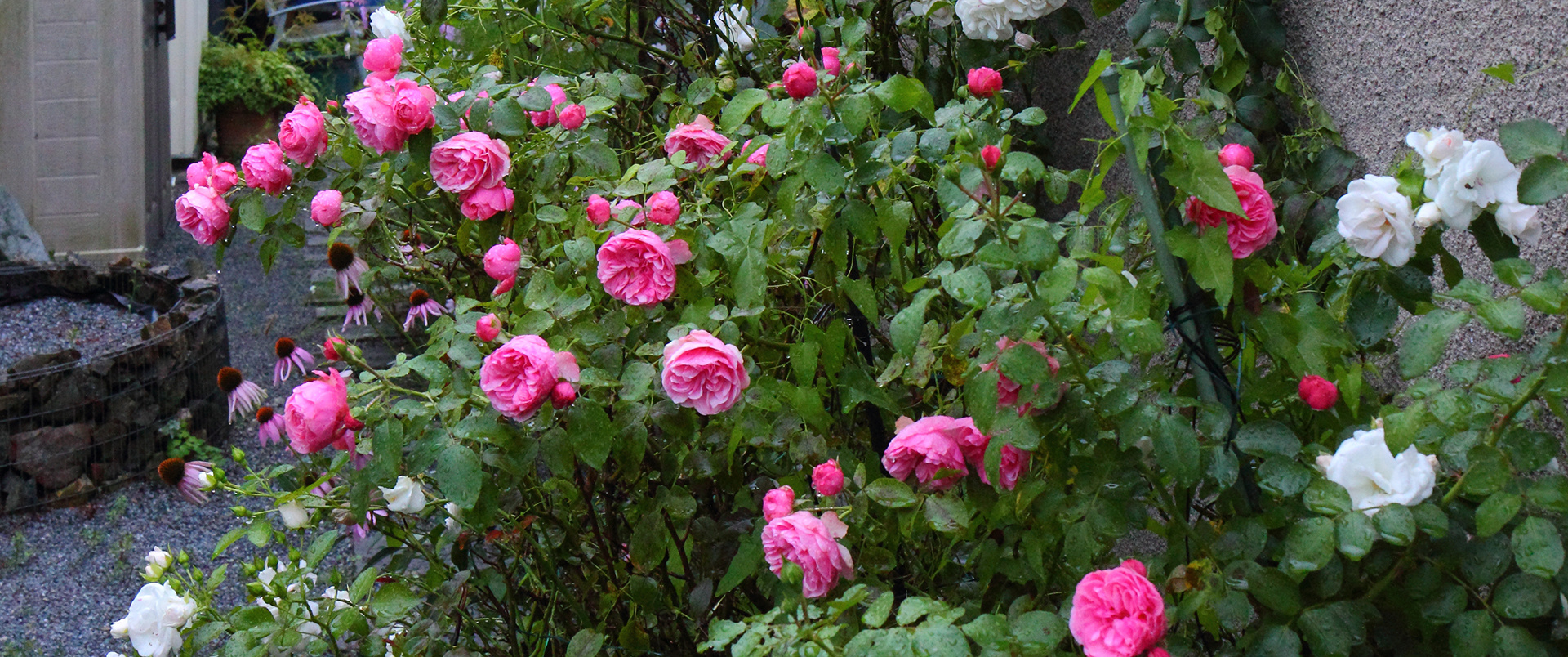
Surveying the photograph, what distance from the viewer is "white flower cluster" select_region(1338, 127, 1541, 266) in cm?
74

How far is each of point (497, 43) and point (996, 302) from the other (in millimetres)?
1162

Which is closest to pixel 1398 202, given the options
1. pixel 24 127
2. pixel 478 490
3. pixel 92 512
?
pixel 478 490

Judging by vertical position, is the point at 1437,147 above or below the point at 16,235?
above

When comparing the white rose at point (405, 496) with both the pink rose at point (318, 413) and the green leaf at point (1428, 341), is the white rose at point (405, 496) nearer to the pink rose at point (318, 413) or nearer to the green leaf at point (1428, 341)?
the pink rose at point (318, 413)

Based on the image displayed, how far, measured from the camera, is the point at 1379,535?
2.37 ft

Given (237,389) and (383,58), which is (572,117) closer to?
(383,58)

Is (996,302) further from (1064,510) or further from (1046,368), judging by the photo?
(1064,510)

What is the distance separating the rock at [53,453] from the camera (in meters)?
3.32

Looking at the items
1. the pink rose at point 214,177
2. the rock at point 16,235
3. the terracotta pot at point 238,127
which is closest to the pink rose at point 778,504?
the pink rose at point 214,177

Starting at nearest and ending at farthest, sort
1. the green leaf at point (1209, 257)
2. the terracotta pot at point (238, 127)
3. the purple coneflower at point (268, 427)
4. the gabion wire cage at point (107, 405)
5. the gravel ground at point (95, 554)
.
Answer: the green leaf at point (1209, 257) < the purple coneflower at point (268, 427) < the gravel ground at point (95, 554) < the gabion wire cage at point (107, 405) < the terracotta pot at point (238, 127)

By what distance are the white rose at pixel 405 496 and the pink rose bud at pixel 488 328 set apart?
1.11 feet

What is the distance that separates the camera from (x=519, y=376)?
962 millimetres

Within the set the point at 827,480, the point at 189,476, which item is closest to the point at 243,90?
the point at 189,476

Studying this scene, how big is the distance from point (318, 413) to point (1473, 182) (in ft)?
2.90
